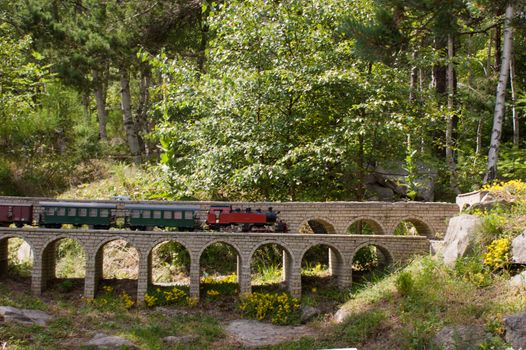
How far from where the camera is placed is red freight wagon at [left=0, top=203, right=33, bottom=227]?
71.7ft

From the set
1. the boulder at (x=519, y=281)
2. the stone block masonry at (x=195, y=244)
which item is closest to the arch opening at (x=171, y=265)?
the stone block masonry at (x=195, y=244)

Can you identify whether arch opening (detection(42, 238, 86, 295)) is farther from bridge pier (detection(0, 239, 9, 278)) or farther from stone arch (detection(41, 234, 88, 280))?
bridge pier (detection(0, 239, 9, 278))

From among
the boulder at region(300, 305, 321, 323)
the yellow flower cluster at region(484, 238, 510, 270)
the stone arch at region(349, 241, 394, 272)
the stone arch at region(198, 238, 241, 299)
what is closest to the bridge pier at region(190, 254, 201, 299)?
the stone arch at region(198, 238, 241, 299)

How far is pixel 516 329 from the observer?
14.1 m

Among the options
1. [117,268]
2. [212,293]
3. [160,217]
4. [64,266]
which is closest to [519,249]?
[212,293]

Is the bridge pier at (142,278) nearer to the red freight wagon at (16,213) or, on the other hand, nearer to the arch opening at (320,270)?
the red freight wagon at (16,213)

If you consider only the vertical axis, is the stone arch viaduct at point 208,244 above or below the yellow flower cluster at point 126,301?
above

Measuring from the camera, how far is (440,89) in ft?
100

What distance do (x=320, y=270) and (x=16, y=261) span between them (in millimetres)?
14480

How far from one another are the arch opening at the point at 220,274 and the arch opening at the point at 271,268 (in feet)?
3.06

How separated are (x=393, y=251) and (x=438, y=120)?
7298mm

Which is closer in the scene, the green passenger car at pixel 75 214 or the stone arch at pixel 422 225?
the green passenger car at pixel 75 214

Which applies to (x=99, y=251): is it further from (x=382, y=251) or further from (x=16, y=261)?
(x=382, y=251)

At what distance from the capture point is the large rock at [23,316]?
58.9 ft
